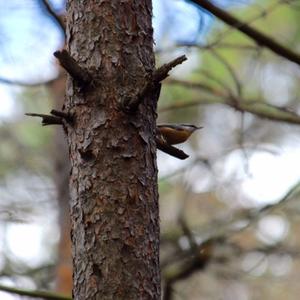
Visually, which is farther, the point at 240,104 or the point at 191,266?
the point at 240,104

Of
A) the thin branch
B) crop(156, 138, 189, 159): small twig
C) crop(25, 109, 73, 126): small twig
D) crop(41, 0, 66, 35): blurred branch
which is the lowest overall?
crop(156, 138, 189, 159): small twig

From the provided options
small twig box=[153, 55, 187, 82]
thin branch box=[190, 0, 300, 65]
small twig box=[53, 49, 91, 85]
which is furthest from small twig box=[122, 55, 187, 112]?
thin branch box=[190, 0, 300, 65]

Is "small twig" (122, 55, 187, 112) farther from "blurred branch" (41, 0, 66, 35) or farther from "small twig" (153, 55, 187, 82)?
"blurred branch" (41, 0, 66, 35)

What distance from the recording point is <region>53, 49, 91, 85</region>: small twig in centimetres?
163

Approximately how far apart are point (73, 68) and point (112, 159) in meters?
0.23

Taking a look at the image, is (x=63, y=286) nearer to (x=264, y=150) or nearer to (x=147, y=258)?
(x=264, y=150)

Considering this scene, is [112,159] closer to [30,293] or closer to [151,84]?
[151,84]

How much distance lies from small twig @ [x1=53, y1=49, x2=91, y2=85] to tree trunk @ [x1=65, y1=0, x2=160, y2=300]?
0.08 feet

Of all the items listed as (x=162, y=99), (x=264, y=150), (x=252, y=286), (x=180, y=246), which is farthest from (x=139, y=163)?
(x=252, y=286)

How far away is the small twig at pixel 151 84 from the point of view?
1.62m

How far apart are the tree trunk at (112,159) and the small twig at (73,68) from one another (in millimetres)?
24

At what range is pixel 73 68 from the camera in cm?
174

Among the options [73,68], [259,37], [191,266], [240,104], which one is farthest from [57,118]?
[240,104]

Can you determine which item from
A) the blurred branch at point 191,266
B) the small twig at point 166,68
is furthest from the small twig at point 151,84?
the blurred branch at point 191,266
